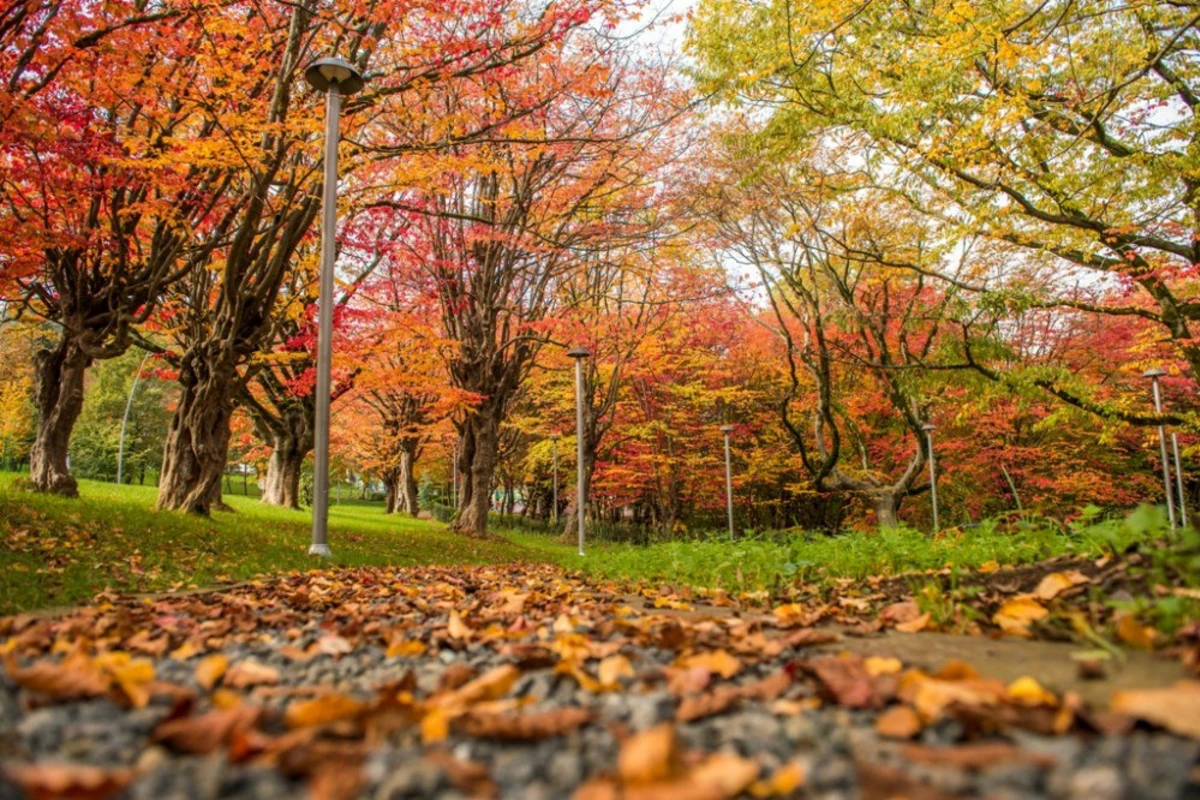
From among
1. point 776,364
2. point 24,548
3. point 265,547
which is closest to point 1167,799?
point 24,548

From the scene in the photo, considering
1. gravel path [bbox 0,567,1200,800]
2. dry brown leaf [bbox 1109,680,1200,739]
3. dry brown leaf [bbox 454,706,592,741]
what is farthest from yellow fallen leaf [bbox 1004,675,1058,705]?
A: dry brown leaf [bbox 454,706,592,741]

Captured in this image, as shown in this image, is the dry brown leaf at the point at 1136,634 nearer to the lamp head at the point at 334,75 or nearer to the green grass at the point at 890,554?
the green grass at the point at 890,554

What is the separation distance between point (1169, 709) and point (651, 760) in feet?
2.81

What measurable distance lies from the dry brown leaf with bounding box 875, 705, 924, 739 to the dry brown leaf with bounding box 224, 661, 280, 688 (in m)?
1.39

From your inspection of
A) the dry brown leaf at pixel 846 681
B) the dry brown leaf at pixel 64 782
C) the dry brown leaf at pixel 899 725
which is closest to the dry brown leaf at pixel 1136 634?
the dry brown leaf at pixel 846 681

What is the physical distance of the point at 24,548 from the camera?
4730 mm

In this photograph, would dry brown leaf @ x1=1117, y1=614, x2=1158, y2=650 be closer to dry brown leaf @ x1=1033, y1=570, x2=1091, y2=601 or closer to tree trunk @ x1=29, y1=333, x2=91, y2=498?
dry brown leaf @ x1=1033, y1=570, x2=1091, y2=601

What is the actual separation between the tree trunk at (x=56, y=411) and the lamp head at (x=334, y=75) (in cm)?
519

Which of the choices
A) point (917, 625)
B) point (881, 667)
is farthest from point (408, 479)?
point (881, 667)

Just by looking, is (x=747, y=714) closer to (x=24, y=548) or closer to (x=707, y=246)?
(x=24, y=548)

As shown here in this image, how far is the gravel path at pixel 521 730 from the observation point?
3.19 feet

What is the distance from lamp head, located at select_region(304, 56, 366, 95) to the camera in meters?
6.17

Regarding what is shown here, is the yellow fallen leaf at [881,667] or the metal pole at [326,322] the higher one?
the metal pole at [326,322]

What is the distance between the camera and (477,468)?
597 inches
